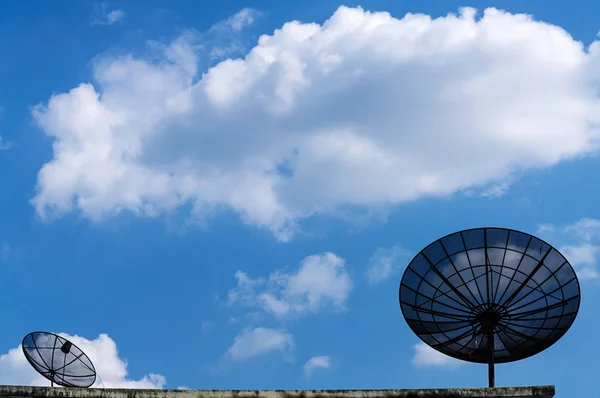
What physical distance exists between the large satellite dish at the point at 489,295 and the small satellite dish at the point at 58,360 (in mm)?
19746

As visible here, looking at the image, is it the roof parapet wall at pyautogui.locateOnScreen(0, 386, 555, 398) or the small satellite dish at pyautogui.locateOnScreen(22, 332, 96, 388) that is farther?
the small satellite dish at pyautogui.locateOnScreen(22, 332, 96, 388)

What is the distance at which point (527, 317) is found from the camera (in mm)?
30578

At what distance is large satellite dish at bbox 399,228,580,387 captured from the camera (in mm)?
29984

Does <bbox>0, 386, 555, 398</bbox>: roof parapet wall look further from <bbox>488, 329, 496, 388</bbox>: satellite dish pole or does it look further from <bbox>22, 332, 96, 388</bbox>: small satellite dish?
<bbox>22, 332, 96, 388</bbox>: small satellite dish

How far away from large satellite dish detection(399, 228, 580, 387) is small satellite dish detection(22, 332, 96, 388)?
1975 cm

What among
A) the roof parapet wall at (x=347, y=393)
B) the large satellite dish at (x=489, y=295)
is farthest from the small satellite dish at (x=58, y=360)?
the large satellite dish at (x=489, y=295)

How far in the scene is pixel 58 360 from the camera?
129 feet

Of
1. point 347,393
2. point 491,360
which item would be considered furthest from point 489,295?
point 347,393

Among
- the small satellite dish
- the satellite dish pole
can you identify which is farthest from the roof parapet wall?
the small satellite dish

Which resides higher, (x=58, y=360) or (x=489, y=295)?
(x=489, y=295)

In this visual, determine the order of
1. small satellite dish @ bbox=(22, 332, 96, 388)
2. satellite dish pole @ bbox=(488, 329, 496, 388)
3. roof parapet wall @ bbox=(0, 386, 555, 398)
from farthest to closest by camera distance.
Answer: small satellite dish @ bbox=(22, 332, 96, 388), satellite dish pole @ bbox=(488, 329, 496, 388), roof parapet wall @ bbox=(0, 386, 555, 398)

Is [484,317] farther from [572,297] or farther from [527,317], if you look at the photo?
[572,297]

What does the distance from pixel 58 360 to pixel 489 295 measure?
78.0ft

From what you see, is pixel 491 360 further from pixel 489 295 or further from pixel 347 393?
pixel 347 393
